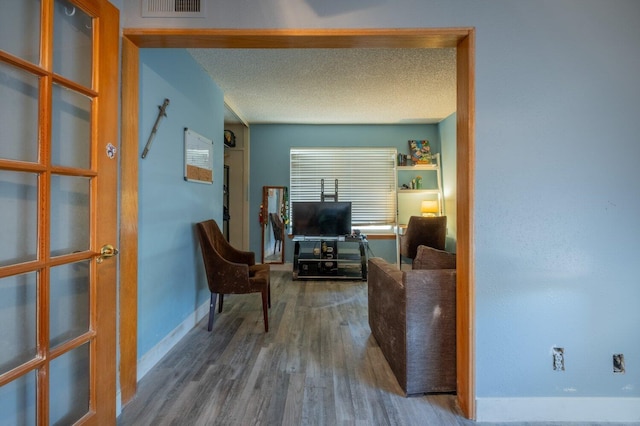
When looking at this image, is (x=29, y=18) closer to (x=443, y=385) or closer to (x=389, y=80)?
(x=443, y=385)

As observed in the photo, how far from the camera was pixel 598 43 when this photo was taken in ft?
5.16

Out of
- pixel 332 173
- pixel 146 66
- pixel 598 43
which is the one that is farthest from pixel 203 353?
pixel 332 173

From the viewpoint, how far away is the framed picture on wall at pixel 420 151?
4984 millimetres

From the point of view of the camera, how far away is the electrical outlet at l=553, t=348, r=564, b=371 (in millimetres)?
1574

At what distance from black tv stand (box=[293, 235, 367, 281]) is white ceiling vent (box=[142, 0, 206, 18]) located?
11.0 feet

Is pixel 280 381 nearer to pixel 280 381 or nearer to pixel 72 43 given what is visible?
pixel 280 381

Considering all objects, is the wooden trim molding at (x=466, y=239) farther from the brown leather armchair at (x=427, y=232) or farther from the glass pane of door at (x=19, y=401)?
the brown leather armchair at (x=427, y=232)

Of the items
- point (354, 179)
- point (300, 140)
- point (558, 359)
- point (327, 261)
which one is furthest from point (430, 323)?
point (300, 140)

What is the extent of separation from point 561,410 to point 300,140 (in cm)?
456

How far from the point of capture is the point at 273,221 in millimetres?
5043

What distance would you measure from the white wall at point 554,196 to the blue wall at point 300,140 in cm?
353

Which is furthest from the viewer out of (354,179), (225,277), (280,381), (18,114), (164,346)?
(354,179)

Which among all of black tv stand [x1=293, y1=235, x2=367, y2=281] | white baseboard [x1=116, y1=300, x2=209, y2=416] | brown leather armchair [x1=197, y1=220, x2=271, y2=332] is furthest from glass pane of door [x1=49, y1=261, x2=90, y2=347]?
black tv stand [x1=293, y1=235, x2=367, y2=281]

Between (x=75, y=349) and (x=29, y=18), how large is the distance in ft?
4.44
